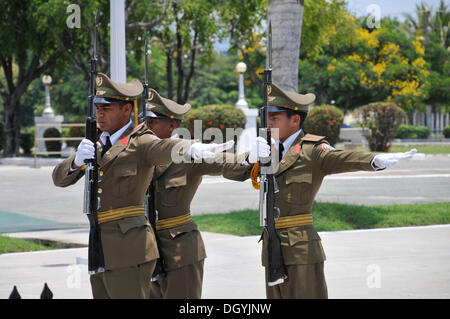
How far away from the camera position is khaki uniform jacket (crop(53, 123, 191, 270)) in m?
4.92

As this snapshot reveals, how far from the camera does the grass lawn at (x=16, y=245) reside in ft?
34.6

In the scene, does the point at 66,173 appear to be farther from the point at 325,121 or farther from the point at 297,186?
the point at 325,121

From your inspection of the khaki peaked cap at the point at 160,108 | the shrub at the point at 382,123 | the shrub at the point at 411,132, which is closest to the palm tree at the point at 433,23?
the shrub at the point at 411,132

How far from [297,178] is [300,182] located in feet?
0.10

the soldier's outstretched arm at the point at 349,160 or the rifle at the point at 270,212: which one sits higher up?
the soldier's outstretched arm at the point at 349,160

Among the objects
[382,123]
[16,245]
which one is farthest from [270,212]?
[382,123]

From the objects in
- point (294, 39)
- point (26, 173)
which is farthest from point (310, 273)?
point (26, 173)

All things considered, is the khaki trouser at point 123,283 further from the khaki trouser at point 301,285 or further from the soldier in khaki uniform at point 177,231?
the khaki trouser at point 301,285

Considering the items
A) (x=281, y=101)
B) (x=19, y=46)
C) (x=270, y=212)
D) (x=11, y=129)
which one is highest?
(x=19, y=46)

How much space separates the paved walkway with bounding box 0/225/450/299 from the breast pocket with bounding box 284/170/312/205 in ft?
9.07

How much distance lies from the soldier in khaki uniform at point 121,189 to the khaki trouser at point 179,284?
0.52 m

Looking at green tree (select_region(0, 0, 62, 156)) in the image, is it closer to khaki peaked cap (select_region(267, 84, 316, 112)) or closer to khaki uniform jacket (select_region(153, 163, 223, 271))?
khaki uniform jacket (select_region(153, 163, 223, 271))

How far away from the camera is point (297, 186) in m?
5.11
